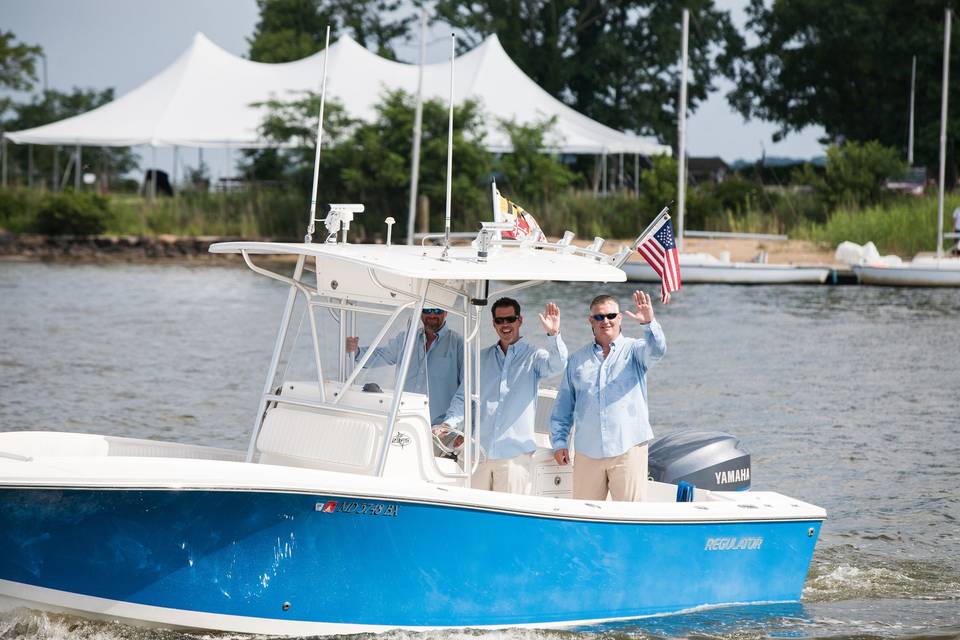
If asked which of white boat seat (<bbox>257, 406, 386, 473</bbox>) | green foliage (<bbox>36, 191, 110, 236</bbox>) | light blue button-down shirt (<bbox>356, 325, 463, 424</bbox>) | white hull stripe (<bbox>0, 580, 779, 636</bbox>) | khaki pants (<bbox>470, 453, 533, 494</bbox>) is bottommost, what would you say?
white hull stripe (<bbox>0, 580, 779, 636</bbox>)

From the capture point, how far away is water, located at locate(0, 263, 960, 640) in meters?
8.90

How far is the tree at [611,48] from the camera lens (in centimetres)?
5769

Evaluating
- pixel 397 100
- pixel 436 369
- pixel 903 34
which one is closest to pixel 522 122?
pixel 397 100

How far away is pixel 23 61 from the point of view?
185 feet

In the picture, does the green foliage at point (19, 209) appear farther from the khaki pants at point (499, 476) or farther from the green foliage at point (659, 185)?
the khaki pants at point (499, 476)

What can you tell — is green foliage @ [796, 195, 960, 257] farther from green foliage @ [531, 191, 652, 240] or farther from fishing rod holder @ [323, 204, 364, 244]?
fishing rod holder @ [323, 204, 364, 244]

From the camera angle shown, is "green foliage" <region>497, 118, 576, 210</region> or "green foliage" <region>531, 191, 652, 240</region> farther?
"green foliage" <region>497, 118, 576, 210</region>

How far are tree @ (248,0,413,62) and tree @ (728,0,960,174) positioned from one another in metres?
16.4

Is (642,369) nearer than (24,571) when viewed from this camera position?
No

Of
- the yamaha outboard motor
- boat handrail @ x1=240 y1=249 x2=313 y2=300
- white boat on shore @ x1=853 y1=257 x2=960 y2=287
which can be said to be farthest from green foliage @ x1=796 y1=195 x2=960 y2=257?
boat handrail @ x1=240 y1=249 x2=313 y2=300

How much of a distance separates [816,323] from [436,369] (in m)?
18.2

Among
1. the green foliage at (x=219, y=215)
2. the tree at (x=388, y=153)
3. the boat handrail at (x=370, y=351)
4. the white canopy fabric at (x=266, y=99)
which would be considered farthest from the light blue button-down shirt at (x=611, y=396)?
the green foliage at (x=219, y=215)

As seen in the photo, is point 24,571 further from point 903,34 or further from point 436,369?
point 903,34

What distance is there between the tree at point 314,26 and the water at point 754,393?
3069 cm
